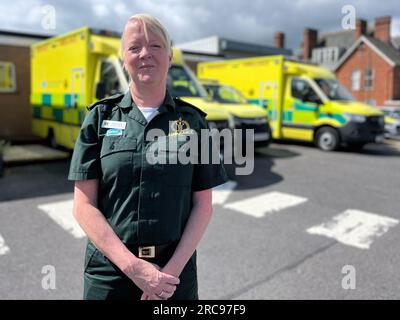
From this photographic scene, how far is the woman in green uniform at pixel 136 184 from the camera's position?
167 cm

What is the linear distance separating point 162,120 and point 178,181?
0.92ft

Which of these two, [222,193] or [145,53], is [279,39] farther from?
[145,53]

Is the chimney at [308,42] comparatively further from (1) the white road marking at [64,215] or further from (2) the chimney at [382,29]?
(1) the white road marking at [64,215]

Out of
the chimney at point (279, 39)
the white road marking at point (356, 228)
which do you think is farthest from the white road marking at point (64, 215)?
the chimney at point (279, 39)

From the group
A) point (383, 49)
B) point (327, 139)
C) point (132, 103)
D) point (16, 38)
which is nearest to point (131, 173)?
point (132, 103)

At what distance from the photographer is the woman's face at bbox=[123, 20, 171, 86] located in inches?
65.2

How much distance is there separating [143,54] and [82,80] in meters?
7.13

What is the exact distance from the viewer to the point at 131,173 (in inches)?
66.4

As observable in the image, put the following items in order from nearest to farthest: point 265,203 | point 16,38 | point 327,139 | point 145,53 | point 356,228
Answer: point 145,53 → point 356,228 → point 265,203 → point 327,139 → point 16,38

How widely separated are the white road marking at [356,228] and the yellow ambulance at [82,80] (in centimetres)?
340

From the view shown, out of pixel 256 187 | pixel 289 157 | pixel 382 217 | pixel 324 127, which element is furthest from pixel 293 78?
pixel 382 217

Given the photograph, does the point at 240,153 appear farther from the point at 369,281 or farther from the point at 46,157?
the point at 369,281

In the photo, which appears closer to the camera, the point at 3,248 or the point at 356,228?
the point at 3,248

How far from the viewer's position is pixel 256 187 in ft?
24.4
